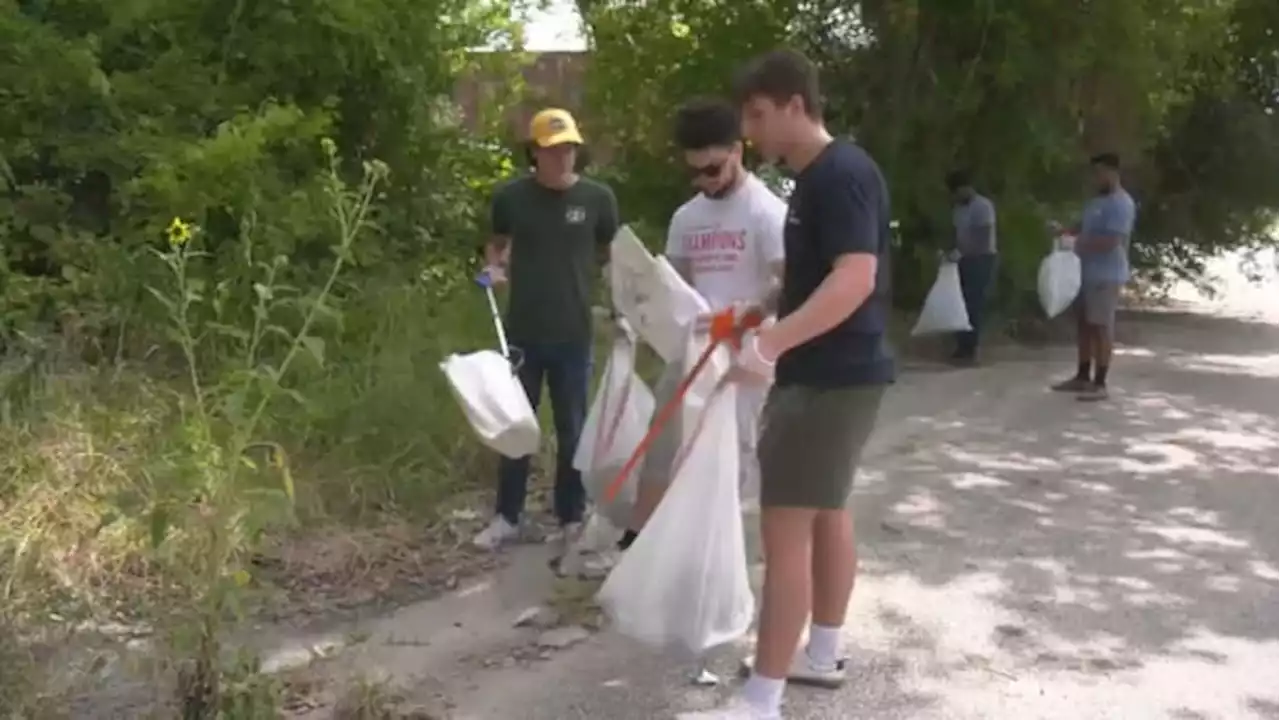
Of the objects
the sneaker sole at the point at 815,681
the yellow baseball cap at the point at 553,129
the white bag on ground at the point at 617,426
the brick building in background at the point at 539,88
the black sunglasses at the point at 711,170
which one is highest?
the brick building in background at the point at 539,88

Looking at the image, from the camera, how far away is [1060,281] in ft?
36.0

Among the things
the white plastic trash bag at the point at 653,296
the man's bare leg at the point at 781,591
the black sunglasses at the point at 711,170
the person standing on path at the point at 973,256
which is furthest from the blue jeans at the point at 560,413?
the person standing on path at the point at 973,256

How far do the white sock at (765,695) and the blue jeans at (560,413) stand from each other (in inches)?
75.7

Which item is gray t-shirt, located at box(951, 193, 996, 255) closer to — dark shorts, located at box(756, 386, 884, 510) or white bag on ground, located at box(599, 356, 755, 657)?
white bag on ground, located at box(599, 356, 755, 657)

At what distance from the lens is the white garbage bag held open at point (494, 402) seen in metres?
5.36

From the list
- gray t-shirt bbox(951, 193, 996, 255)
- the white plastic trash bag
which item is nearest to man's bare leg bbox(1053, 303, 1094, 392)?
gray t-shirt bbox(951, 193, 996, 255)

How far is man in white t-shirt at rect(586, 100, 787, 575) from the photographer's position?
506cm

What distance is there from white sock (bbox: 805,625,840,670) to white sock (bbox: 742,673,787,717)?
0.43 meters

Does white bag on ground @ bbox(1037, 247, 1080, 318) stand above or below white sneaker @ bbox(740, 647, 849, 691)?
above

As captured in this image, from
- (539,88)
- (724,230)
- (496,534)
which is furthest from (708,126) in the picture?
(539,88)

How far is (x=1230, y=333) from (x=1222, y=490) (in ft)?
28.4

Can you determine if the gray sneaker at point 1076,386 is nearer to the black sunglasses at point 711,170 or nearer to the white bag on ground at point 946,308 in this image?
the white bag on ground at point 946,308

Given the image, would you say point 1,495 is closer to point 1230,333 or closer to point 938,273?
point 938,273

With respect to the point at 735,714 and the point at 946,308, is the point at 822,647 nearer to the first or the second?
the point at 735,714
